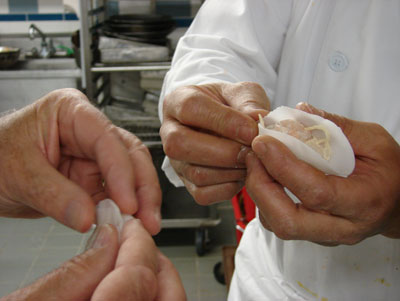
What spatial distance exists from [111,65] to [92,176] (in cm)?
163

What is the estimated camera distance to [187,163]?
0.85 meters

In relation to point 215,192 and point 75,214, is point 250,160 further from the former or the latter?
point 75,214

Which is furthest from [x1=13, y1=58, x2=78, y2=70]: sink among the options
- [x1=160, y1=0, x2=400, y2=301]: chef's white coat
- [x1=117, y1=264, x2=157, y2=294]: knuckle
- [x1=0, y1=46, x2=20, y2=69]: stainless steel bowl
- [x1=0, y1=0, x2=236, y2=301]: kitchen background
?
[x1=117, y1=264, x2=157, y2=294]: knuckle

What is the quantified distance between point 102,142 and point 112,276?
26cm

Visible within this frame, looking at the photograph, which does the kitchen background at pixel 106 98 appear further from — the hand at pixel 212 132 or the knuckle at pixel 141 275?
the knuckle at pixel 141 275

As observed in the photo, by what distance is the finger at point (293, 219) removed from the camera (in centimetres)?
68

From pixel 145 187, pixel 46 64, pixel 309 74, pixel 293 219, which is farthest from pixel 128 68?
pixel 293 219

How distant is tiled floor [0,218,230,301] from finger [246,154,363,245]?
1.53 metres

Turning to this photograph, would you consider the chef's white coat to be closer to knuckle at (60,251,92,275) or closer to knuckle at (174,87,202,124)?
knuckle at (174,87,202,124)

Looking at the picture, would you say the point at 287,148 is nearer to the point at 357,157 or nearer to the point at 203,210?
the point at 357,157

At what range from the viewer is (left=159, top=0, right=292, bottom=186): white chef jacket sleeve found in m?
1.02

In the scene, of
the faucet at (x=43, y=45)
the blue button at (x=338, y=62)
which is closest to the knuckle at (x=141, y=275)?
the blue button at (x=338, y=62)

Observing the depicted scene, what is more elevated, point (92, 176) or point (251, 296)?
point (92, 176)

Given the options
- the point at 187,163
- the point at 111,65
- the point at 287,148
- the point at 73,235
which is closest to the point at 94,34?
the point at 111,65
